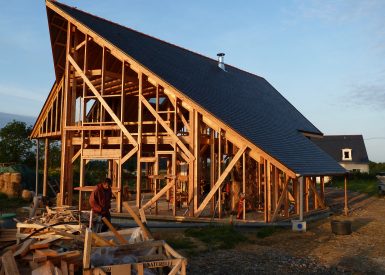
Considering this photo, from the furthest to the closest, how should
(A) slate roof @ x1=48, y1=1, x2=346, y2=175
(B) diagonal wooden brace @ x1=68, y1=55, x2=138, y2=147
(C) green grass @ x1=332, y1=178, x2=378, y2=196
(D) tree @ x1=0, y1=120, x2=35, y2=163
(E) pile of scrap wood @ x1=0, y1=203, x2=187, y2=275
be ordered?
1. (D) tree @ x1=0, y1=120, x2=35, y2=163
2. (C) green grass @ x1=332, y1=178, x2=378, y2=196
3. (B) diagonal wooden brace @ x1=68, y1=55, x2=138, y2=147
4. (A) slate roof @ x1=48, y1=1, x2=346, y2=175
5. (E) pile of scrap wood @ x1=0, y1=203, x2=187, y2=275

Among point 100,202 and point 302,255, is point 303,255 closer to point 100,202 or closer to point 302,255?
point 302,255

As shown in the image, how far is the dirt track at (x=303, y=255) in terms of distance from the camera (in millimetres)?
8383

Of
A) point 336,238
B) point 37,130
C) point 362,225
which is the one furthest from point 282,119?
point 37,130

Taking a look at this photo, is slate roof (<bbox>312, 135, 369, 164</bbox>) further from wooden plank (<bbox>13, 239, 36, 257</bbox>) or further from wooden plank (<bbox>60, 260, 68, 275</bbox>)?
wooden plank (<bbox>60, 260, 68, 275</bbox>)

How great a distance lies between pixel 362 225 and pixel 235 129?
604cm

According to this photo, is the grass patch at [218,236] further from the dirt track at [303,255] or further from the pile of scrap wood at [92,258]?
the pile of scrap wood at [92,258]

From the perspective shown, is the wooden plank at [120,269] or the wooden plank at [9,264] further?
the wooden plank at [9,264]

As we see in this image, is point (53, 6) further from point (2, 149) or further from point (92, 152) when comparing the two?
point (2, 149)

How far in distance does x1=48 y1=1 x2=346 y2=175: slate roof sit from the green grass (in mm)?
12539

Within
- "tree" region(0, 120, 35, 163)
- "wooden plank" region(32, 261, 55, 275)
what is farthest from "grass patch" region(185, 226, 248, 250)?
"tree" region(0, 120, 35, 163)

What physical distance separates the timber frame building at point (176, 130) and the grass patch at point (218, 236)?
1.39 m

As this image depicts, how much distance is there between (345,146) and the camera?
47.3 metres

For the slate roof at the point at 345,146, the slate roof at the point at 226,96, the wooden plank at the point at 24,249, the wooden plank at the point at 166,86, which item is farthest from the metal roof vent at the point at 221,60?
the slate roof at the point at 345,146

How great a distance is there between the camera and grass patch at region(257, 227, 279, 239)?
1187 centimetres
